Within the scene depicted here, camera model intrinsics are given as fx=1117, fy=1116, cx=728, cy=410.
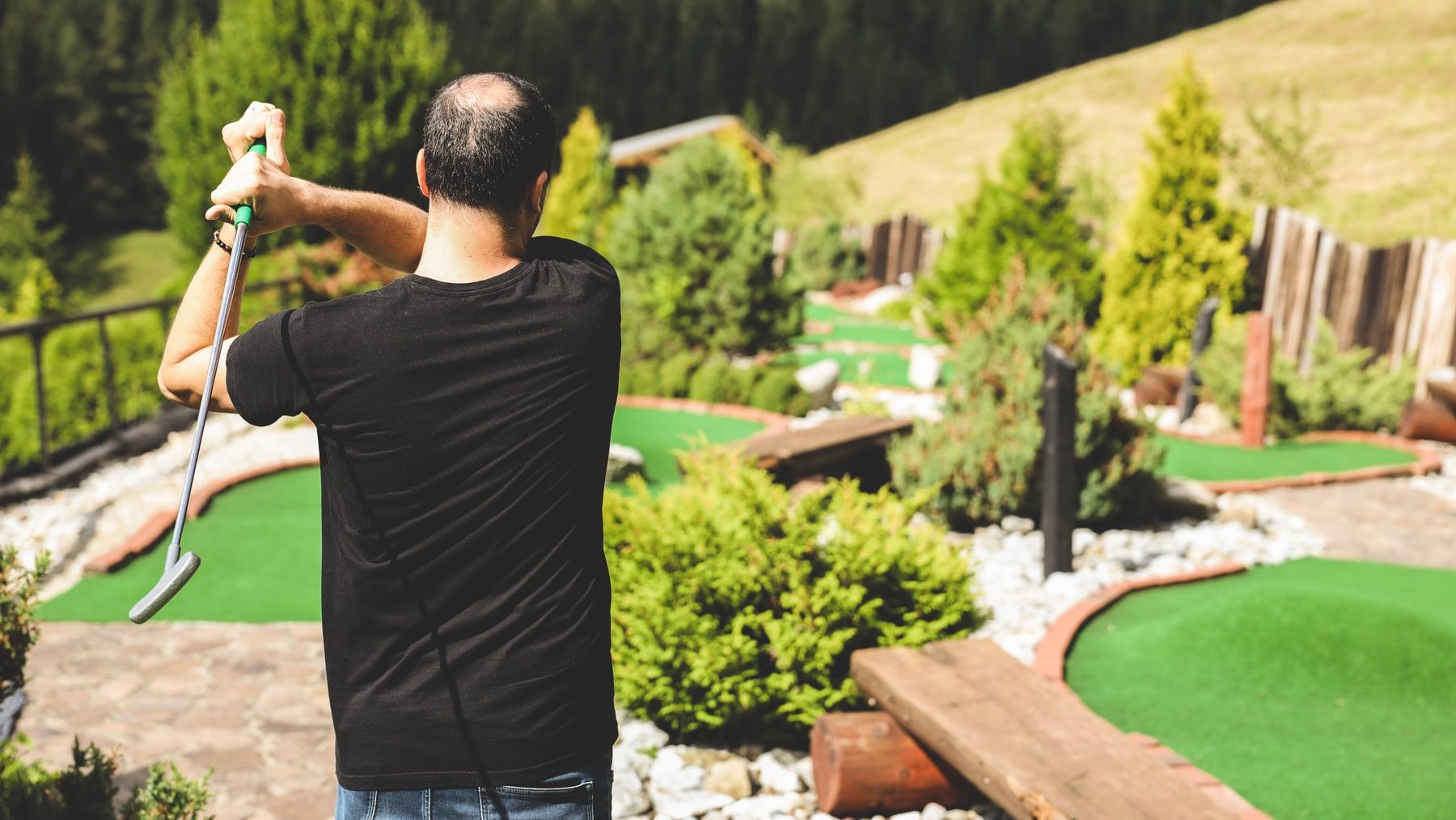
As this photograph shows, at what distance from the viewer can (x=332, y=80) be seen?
46.2ft

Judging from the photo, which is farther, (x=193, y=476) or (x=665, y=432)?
(x=665, y=432)

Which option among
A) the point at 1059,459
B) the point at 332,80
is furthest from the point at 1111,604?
the point at 332,80

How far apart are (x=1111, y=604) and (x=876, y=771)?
8.31ft

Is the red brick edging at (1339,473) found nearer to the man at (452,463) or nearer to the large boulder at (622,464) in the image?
the large boulder at (622,464)

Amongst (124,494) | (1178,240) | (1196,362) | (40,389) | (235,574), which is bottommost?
(124,494)

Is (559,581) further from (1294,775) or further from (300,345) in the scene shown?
(1294,775)

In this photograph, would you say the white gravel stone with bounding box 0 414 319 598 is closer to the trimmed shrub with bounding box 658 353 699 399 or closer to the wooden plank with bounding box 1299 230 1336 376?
the trimmed shrub with bounding box 658 353 699 399

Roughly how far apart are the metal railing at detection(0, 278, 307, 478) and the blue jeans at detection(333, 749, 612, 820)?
25.1ft

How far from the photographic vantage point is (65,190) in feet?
151

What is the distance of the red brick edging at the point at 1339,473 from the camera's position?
27.8ft

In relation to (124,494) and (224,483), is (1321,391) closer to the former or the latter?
(224,483)

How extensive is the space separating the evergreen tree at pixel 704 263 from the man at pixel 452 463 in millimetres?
11128

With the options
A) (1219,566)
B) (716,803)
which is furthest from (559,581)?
(1219,566)

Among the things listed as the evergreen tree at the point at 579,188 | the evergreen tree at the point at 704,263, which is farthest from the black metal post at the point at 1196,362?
the evergreen tree at the point at 579,188
